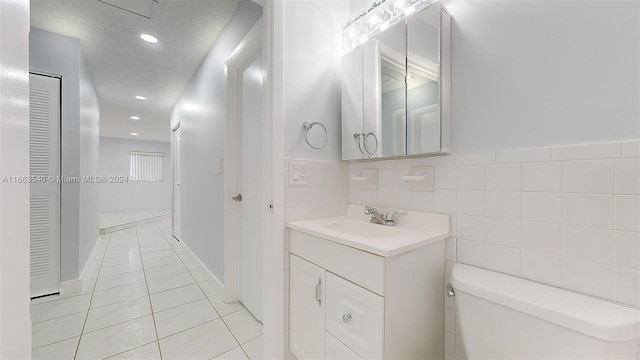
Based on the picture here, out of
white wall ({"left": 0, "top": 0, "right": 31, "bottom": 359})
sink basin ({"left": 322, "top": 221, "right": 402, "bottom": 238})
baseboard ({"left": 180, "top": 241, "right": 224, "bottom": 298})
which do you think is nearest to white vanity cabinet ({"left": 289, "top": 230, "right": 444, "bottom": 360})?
sink basin ({"left": 322, "top": 221, "right": 402, "bottom": 238})

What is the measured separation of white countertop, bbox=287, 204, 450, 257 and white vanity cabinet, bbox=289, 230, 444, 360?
0.11 ft

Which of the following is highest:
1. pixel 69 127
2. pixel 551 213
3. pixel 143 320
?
pixel 69 127

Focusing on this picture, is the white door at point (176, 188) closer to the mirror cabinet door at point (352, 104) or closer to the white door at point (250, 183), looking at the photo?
the white door at point (250, 183)

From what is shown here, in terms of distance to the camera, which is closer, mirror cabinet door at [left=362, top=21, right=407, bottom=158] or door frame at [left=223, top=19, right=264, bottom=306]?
mirror cabinet door at [left=362, top=21, right=407, bottom=158]

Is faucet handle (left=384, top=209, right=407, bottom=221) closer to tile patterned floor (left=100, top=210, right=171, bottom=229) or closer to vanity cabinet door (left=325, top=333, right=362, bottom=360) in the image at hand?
vanity cabinet door (left=325, top=333, right=362, bottom=360)

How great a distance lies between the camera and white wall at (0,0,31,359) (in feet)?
1.73

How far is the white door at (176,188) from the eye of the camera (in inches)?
158

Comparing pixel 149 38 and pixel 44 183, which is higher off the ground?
pixel 149 38

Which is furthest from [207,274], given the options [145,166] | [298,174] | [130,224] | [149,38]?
[145,166]

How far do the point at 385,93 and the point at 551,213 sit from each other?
850 millimetres

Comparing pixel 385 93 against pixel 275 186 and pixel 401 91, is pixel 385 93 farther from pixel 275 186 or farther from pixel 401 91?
pixel 275 186

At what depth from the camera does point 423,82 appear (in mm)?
1081

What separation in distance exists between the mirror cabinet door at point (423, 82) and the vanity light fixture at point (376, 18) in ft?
0.22

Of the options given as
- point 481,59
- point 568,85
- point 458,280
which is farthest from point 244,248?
point 568,85
